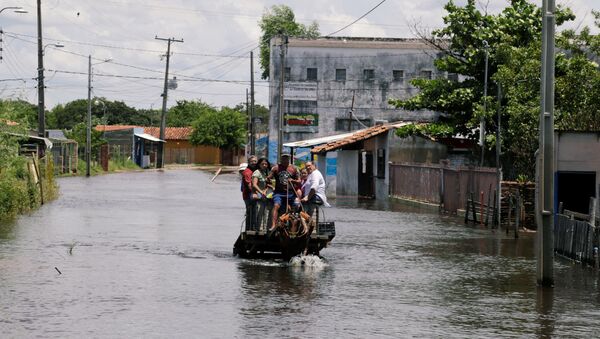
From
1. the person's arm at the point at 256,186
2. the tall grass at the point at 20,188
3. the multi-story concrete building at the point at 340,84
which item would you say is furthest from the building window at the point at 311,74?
the person's arm at the point at 256,186

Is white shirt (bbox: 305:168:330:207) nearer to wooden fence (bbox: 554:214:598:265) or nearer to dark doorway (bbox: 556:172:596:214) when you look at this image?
wooden fence (bbox: 554:214:598:265)

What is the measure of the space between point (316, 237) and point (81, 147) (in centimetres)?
8637

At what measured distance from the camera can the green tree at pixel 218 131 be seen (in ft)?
413

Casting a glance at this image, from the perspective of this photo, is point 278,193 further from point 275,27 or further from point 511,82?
point 275,27

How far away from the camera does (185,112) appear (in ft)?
562

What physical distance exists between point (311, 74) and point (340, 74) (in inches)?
81.8

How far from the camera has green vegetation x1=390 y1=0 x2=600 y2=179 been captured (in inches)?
1410

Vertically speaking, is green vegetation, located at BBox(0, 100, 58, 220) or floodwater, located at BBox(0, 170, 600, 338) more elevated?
green vegetation, located at BBox(0, 100, 58, 220)

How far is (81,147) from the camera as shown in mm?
104188

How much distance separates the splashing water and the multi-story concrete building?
59514mm

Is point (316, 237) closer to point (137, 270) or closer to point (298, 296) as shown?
point (137, 270)

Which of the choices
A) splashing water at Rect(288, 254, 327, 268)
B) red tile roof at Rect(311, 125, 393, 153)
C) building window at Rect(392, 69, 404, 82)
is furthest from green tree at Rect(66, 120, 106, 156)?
splashing water at Rect(288, 254, 327, 268)

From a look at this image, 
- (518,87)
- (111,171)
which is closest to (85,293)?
(518,87)

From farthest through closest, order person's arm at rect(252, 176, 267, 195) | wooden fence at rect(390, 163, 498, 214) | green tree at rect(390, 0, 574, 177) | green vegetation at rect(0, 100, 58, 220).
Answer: green tree at rect(390, 0, 574, 177)
wooden fence at rect(390, 163, 498, 214)
green vegetation at rect(0, 100, 58, 220)
person's arm at rect(252, 176, 267, 195)
